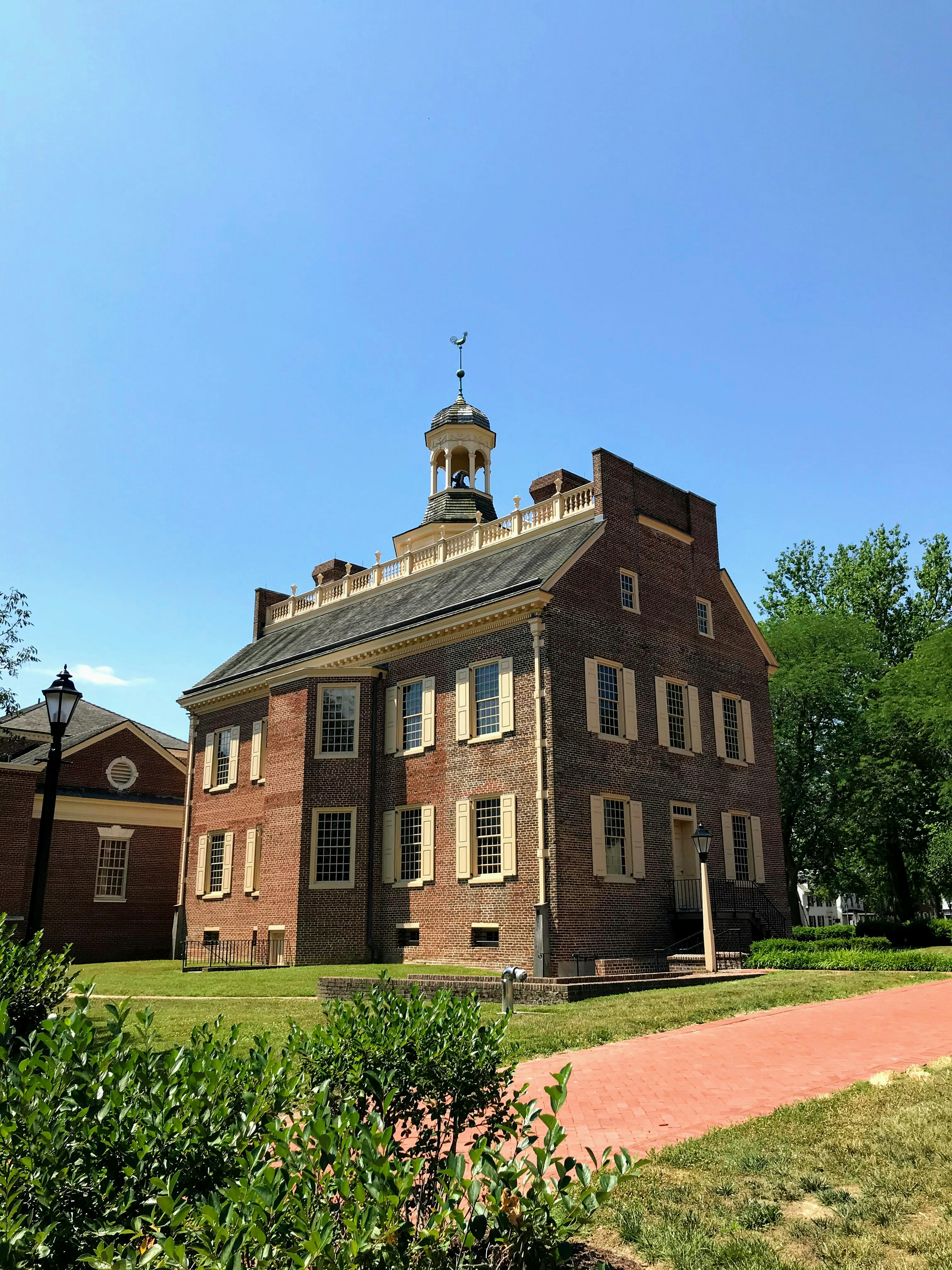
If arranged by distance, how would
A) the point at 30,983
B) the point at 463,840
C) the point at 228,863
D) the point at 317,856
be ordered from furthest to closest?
the point at 228,863 → the point at 317,856 → the point at 463,840 → the point at 30,983

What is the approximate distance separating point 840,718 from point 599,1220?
37152mm

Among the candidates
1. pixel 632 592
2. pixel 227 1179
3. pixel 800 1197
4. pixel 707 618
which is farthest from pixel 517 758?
pixel 227 1179

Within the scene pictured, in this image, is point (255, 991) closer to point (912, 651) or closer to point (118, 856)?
point (118, 856)

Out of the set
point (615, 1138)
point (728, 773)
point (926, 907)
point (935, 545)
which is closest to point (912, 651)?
point (935, 545)

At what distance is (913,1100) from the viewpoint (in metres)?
8.29

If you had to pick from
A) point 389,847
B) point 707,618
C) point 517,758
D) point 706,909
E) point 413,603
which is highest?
point 413,603

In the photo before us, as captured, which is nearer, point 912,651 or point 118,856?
point 118,856

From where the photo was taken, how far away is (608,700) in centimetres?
2492

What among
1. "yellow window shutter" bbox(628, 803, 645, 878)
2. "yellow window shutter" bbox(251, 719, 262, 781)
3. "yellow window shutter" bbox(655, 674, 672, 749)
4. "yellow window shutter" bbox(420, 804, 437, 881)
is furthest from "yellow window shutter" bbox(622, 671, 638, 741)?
"yellow window shutter" bbox(251, 719, 262, 781)

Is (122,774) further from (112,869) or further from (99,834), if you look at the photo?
(112,869)

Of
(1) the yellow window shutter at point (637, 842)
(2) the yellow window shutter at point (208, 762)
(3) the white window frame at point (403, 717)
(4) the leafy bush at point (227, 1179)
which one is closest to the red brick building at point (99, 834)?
(2) the yellow window shutter at point (208, 762)

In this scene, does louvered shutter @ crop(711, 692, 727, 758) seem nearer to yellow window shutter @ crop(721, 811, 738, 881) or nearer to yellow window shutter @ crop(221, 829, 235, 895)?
yellow window shutter @ crop(721, 811, 738, 881)

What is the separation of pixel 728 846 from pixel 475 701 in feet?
28.3

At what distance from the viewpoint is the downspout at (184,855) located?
32.1 metres
